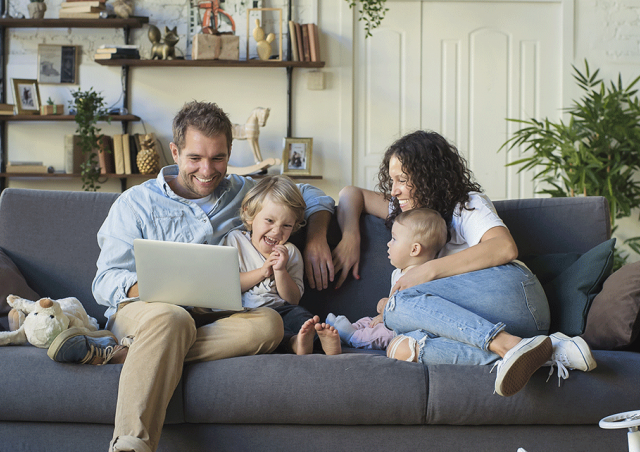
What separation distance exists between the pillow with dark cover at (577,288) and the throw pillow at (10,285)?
1645mm

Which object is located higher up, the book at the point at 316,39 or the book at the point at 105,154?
the book at the point at 316,39

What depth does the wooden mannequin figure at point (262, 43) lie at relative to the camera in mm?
3814

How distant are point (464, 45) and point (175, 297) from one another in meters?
3.23

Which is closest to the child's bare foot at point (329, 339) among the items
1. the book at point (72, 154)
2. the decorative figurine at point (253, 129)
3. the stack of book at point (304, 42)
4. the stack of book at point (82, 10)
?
the decorative figurine at point (253, 129)

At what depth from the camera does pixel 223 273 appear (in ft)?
4.71

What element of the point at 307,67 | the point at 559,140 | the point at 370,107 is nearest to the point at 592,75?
the point at 559,140

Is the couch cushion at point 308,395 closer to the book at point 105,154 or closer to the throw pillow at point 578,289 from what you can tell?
the throw pillow at point 578,289

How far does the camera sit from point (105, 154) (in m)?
3.81

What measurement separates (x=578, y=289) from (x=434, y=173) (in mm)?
559

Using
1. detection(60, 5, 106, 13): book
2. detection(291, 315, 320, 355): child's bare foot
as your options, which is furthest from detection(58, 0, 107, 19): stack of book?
detection(291, 315, 320, 355): child's bare foot

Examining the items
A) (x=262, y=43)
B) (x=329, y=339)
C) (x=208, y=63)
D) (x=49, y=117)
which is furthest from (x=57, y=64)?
(x=329, y=339)

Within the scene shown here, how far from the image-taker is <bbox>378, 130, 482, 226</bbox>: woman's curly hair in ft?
5.86

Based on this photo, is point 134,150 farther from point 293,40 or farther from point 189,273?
point 189,273

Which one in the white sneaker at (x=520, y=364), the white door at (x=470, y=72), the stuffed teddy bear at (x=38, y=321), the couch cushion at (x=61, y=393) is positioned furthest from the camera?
the white door at (x=470, y=72)
